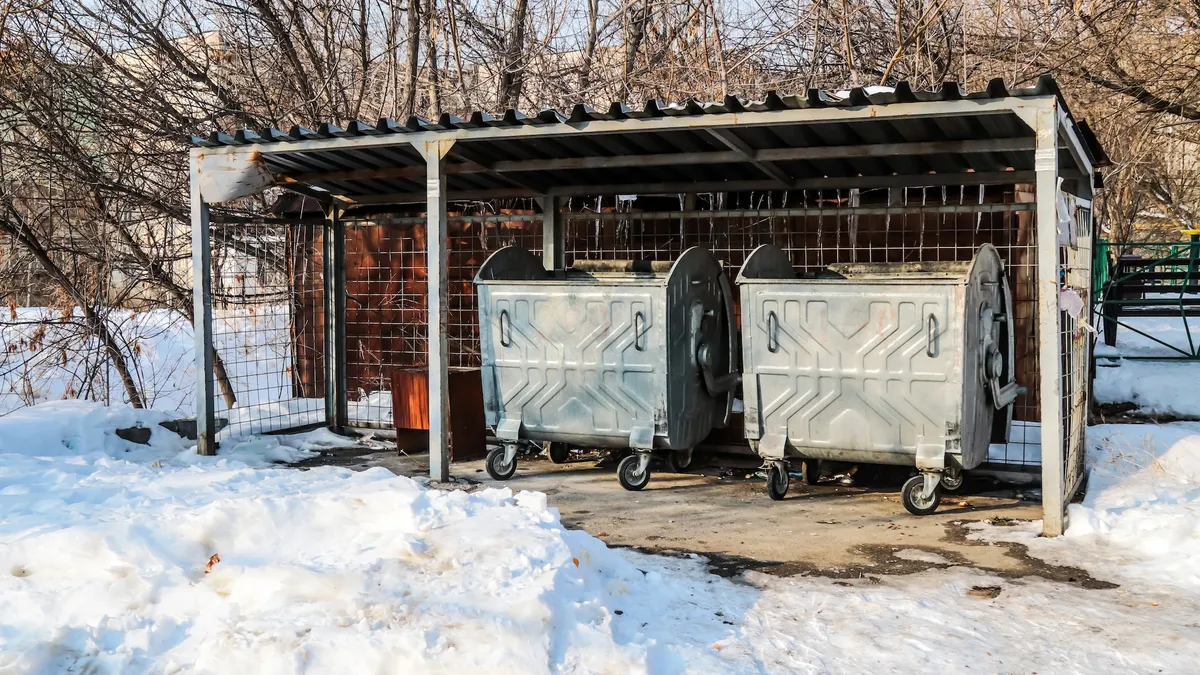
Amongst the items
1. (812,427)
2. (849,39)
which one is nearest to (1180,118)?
(849,39)

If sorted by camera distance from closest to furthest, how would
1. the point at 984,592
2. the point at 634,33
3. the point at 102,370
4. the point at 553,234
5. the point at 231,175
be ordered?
the point at 984,592, the point at 231,175, the point at 553,234, the point at 102,370, the point at 634,33

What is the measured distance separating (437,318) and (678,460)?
212cm

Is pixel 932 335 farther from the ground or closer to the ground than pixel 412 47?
closer to the ground

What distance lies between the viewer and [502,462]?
719 centimetres

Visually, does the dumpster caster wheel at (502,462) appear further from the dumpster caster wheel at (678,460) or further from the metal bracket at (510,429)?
the dumpster caster wheel at (678,460)

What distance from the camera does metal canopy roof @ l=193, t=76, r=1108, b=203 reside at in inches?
221

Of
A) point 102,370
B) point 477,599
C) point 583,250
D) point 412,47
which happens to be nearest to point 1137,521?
point 477,599

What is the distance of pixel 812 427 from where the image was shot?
634cm

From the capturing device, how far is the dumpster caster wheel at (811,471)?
7145mm

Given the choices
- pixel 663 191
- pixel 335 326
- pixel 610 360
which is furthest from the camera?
pixel 335 326

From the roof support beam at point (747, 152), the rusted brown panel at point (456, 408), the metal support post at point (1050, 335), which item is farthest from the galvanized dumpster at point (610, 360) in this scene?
the metal support post at point (1050, 335)

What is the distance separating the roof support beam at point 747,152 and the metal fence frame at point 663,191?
0.8 inches

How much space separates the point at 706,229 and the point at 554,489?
265 centimetres

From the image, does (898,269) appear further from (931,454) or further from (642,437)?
(642,437)
